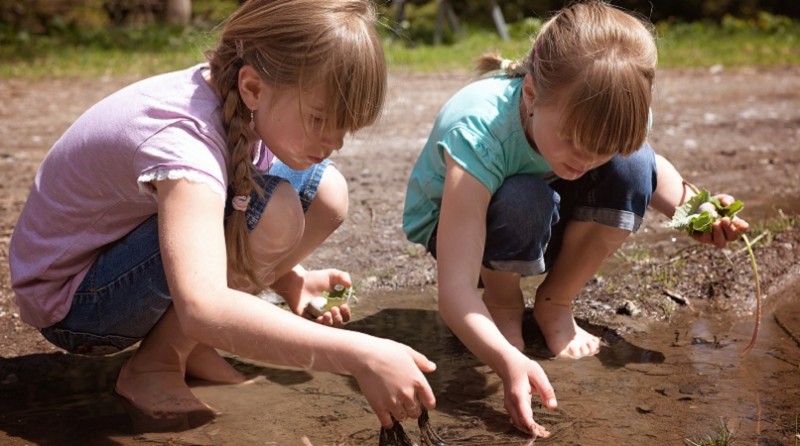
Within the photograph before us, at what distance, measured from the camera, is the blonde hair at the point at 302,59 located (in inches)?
79.7

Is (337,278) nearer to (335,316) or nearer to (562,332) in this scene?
(335,316)

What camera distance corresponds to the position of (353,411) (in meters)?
2.38

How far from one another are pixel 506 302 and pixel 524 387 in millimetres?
702

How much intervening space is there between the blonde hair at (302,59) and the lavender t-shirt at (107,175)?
0.05m

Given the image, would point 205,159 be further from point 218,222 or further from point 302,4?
point 302,4

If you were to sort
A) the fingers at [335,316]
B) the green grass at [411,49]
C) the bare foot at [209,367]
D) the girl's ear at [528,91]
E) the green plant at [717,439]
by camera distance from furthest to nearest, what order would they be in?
the green grass at [411,49] → the fingers at [335,316] → the bare foot at [209,367] → the girl's ear at [528,91] → the green plant at [717,439]

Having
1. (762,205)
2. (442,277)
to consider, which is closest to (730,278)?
(762,205)

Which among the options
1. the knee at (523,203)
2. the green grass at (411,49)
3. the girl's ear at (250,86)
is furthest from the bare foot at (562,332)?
the green grass at (411,49)

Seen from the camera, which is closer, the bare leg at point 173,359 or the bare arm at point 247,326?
the bare arm at point 247,326

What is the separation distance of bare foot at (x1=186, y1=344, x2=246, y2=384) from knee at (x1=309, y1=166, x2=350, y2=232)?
0.47 meters

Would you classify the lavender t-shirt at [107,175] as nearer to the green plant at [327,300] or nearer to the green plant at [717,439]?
the green plant at [327,300]

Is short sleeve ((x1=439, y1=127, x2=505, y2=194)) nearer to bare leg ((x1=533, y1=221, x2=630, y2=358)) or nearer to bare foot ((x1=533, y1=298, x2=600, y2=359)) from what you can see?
bare leg ((x1=533, y1=221, x2=630, y2=358))

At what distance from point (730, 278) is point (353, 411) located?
1.58 metres

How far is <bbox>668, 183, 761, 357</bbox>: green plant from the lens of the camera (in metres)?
2.62
